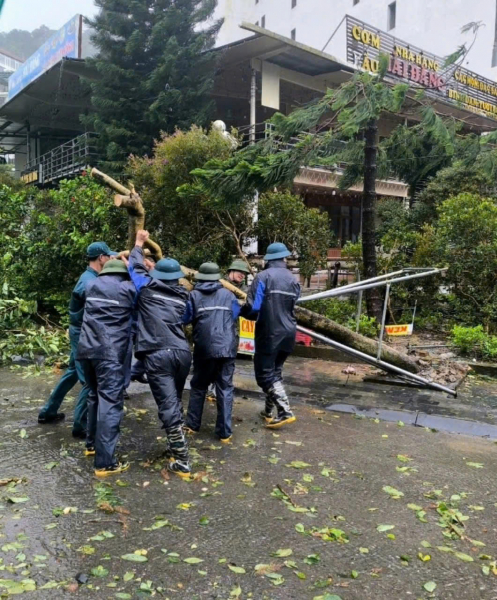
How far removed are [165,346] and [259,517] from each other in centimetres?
151

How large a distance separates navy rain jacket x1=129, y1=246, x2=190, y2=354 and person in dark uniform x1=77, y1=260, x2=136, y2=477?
106mm

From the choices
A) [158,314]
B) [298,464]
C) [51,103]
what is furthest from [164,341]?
[51,103]

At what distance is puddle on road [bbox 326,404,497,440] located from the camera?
5.38m

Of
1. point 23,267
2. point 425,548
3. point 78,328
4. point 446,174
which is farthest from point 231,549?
point 446,174

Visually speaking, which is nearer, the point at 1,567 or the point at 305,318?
the point at 1,567

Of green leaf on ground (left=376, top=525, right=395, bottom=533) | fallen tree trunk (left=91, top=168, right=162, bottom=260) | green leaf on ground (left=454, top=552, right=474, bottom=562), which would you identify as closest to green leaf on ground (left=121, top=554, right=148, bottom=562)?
green leaf on ground (left=376, top=525, right=395, bottom=533)

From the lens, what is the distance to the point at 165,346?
427cm

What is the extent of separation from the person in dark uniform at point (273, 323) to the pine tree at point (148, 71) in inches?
541

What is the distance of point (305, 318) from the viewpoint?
7.38 m

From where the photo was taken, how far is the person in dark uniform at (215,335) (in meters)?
4.79

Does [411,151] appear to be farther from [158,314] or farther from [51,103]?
[51,103]

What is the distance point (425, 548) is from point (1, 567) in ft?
8.00

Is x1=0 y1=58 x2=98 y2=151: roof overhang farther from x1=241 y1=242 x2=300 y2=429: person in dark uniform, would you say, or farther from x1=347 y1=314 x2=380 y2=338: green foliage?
x1=241 y1=242 x2=300 y2=429: person in dark uniform

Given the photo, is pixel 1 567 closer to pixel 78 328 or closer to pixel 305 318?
pixel 78 328
